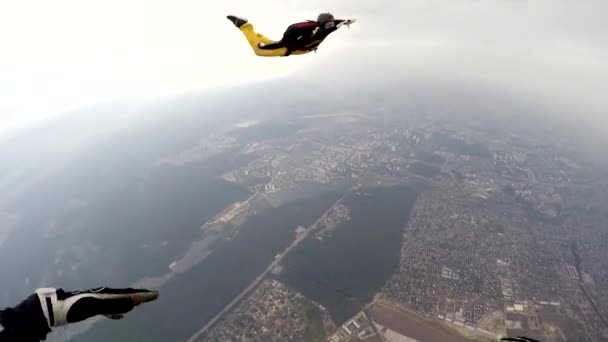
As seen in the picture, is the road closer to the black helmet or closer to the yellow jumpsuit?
the yellow jumpsuit

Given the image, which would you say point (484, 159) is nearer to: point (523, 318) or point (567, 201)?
point (567, 201)

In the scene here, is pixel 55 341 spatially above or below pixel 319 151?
above

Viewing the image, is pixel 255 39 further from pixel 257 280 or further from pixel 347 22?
pixel 257 280

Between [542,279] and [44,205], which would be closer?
[542,279]

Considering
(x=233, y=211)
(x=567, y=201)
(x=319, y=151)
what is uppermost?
(x=233, y=211)

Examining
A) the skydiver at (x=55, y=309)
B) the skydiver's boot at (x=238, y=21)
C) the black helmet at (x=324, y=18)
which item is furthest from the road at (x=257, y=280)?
the skydiver at (x=55, y=309)

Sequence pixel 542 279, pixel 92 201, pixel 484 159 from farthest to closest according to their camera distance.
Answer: pixel 484 159 → pixel 92 201 → pixel 542 279

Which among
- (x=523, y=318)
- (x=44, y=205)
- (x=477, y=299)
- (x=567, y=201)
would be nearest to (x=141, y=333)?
(x=477, y=299)
